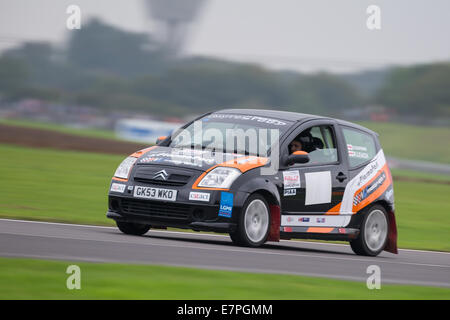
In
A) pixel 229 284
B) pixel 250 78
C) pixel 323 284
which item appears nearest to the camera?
pixel 229 284

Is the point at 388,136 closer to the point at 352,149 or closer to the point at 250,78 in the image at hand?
the point at 250,78

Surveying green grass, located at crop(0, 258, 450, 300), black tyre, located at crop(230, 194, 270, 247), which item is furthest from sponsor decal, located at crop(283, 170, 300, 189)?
green grass, located at crop(0, 258, 450, 300)

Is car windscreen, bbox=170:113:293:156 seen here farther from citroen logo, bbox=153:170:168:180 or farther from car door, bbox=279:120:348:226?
citroen logo, bbox=153:170:168:180

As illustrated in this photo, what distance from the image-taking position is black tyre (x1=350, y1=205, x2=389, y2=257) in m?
11.4

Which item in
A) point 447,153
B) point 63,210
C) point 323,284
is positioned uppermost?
point 447,153

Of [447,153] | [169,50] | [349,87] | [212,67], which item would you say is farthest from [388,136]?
[169,50]

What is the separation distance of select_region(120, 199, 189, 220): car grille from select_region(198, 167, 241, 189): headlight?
36 centimetres

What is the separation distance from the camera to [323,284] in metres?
7.79

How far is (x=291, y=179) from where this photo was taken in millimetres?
10367

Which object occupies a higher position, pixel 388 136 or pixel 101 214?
pixel 388 136

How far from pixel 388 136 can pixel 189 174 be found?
5508 cm

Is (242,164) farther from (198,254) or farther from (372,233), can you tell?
(372,233)

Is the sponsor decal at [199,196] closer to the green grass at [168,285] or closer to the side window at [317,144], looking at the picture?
the side window at [317,144]

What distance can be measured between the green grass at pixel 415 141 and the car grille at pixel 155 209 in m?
49.2
